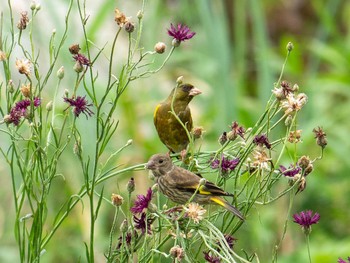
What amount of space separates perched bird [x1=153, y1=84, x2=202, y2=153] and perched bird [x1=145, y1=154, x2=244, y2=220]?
44 cm

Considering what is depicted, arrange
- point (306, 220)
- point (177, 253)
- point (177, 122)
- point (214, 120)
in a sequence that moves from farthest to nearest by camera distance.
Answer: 1. point (214, 120)
2. point (177, 122)
3. point (306, 220)
4. point (177, 253)

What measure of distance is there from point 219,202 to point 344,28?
4910 millimetres

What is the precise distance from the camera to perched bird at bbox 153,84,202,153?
1.89m

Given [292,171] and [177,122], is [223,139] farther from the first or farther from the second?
[177,122]

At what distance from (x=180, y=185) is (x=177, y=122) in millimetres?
530

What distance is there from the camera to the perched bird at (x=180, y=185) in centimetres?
139

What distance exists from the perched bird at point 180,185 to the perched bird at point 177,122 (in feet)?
1.45

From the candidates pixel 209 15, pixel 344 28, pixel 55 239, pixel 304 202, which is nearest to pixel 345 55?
pixel 304 202

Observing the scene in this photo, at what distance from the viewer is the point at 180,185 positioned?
4.56 feet

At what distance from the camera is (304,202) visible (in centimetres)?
383

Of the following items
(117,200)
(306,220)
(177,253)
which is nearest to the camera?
(177,253)

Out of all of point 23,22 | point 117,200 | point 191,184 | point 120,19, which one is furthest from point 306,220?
point 23,22

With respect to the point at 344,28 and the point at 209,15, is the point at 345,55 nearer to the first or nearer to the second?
the point at 209,15

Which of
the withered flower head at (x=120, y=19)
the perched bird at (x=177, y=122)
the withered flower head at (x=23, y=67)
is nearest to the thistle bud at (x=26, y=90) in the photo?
the withered flower head at (x=23, y=67)
